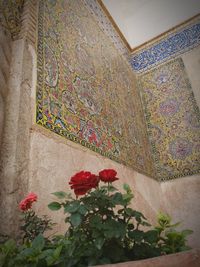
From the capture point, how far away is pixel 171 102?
4.65 m

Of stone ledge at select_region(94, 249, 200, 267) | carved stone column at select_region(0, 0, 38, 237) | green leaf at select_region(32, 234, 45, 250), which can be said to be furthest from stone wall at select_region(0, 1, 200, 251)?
stone ledge at select_region(94, 249, 200, 267)

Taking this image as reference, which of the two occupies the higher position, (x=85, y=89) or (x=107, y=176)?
(x=85, y=89)

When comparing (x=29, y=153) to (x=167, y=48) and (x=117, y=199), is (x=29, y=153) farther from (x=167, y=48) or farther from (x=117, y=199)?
(x=167, y=48)

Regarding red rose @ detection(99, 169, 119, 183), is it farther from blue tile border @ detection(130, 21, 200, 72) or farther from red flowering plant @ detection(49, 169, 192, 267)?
blue tile border @ detection(130, 21, 200, 72)

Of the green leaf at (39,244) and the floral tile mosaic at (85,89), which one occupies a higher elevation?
the floral tile mosaic at (85,89)

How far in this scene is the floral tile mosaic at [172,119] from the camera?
409 centimetres

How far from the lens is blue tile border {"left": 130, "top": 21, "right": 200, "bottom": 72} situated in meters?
4.94

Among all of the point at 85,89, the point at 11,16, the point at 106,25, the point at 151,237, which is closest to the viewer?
the point at 151,237

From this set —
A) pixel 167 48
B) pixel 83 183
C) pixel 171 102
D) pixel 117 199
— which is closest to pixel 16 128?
pixel 83 183

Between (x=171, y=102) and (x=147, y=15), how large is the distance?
2.42m

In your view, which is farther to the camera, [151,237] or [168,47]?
[168,47]

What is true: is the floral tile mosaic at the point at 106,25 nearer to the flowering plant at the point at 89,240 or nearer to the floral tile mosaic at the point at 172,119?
the floral tile mosaic at the point at 172,119

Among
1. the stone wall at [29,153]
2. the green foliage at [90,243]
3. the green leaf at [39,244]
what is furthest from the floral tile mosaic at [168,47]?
the green leaf at [39,244]

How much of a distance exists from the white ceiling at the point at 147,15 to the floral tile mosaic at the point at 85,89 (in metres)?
1.37
